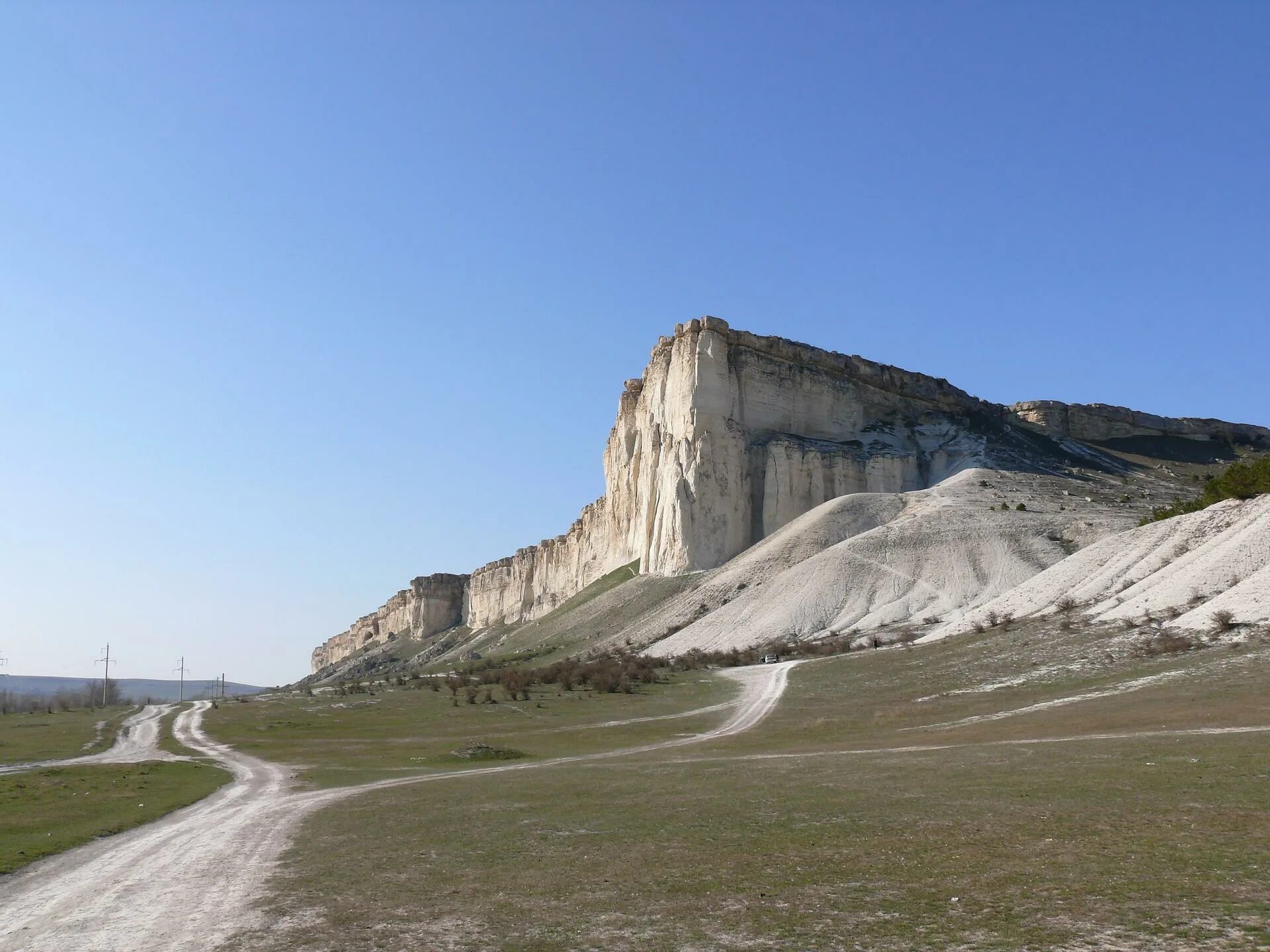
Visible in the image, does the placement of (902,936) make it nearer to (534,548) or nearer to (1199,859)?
(1199,859)

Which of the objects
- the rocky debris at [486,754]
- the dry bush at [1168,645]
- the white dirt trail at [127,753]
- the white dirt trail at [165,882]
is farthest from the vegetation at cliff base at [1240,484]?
the white dirt trail at [127,753]

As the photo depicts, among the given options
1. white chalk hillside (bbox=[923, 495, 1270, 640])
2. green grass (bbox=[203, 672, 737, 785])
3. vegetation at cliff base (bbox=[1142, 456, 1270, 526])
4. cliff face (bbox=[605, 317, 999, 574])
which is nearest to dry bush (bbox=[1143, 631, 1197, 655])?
white chalk hillside (bbox=[923, 495, 1270, 640])

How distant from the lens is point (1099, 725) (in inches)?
881

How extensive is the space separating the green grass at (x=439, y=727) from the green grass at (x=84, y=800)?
10.7ft

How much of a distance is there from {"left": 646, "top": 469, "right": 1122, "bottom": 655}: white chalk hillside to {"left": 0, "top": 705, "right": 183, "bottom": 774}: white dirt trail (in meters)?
31.6

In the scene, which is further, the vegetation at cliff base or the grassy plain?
the vegetation at cliff base

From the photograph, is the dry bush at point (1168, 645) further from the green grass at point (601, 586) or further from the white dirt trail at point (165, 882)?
the green grass at point (601, 586)

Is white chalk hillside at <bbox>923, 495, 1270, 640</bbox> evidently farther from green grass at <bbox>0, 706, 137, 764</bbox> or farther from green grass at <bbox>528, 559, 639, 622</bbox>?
green grass at <bbox>528, 559, 639, 622</bbox>

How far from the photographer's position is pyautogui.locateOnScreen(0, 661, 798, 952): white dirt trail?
9.61 m

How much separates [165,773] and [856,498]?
2707 inches

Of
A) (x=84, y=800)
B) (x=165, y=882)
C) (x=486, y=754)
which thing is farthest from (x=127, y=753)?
(x=165, y=882)

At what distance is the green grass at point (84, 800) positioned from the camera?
1578 centimetres

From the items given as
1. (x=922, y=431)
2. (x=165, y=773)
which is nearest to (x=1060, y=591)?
(x=165, y=773)

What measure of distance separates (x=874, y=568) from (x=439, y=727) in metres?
36.0
